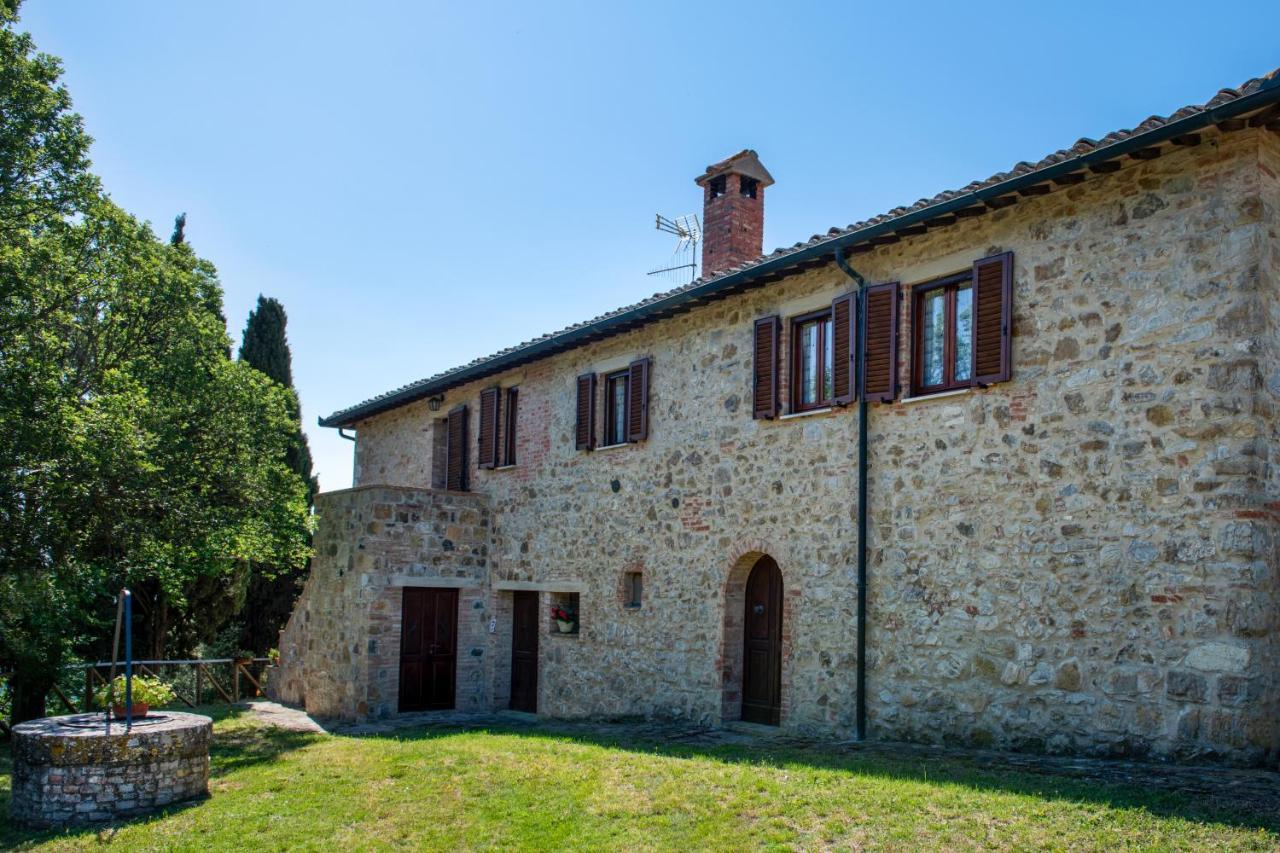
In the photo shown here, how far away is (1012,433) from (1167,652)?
7.29 ft

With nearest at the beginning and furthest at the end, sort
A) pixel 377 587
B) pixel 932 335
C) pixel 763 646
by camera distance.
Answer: pixel 932 335 → pixel 763 646 → pixel 377 587

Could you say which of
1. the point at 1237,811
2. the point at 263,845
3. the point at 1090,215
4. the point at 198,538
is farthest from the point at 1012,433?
the point at 198,538

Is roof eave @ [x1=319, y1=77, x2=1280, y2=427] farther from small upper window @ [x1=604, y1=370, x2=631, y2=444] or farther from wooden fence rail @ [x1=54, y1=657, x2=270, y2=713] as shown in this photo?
wooden fence rail @ [x1=54, y1=657, x2=270, y2=713]

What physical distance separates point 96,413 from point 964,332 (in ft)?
31.5

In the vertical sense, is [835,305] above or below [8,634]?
above

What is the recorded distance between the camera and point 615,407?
46.9ft

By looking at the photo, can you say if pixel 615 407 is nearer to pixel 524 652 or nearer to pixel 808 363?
pixel 808 363

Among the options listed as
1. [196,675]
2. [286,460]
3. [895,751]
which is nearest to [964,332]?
[895,751]

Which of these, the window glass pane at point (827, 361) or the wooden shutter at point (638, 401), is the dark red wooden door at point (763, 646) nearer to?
the window glass pane at point (827, 361)

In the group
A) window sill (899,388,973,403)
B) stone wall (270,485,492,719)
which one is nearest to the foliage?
stone wall (270,485,492,719)

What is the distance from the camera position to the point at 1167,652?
7.93 meters

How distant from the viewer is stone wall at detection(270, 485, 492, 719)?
1461 centimetres

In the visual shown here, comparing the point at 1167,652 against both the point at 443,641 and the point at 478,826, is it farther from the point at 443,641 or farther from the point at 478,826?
the point at 443,641

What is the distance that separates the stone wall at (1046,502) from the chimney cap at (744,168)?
360 cm
